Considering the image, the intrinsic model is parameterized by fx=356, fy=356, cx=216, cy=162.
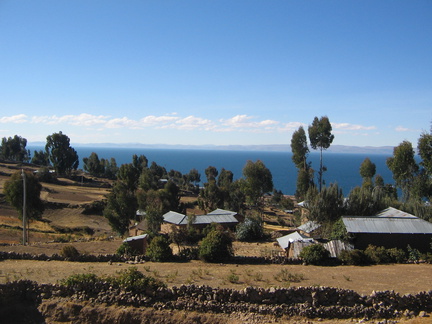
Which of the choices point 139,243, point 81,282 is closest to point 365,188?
point 139,243

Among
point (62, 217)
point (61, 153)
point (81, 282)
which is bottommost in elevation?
point (62, 217)

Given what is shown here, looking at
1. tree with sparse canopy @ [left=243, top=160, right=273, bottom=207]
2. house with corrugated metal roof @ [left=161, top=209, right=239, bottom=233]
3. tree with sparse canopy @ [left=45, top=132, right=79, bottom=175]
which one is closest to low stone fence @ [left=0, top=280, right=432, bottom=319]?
house with corrugated metal roof @ [left=161, top=209, right=239, bottom=233]

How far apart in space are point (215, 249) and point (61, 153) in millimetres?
86684

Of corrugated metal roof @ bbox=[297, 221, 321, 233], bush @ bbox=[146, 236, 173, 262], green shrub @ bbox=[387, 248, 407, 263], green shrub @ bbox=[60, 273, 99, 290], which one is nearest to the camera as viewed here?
green shrub @ bbox=[60, 273, 99, 290]

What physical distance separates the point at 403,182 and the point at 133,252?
37.7 metres

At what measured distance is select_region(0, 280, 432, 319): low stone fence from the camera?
13336mm

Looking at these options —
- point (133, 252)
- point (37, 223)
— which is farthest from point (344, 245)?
point (37, 223)

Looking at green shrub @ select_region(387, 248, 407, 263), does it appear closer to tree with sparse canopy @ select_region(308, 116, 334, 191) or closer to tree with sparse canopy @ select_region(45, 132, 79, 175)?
tree with sparse canopy @ select_region(308, 116, 334, 191)

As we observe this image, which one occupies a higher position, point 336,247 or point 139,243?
point 336,247

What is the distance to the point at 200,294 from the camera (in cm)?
1395

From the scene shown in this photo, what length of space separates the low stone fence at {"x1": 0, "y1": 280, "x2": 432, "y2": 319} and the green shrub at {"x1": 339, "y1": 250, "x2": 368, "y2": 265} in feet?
20.8

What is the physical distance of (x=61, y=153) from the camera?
3782 inches

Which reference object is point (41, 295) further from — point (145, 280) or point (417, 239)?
point (417, 239)

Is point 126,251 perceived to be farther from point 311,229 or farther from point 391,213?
point 391,213
